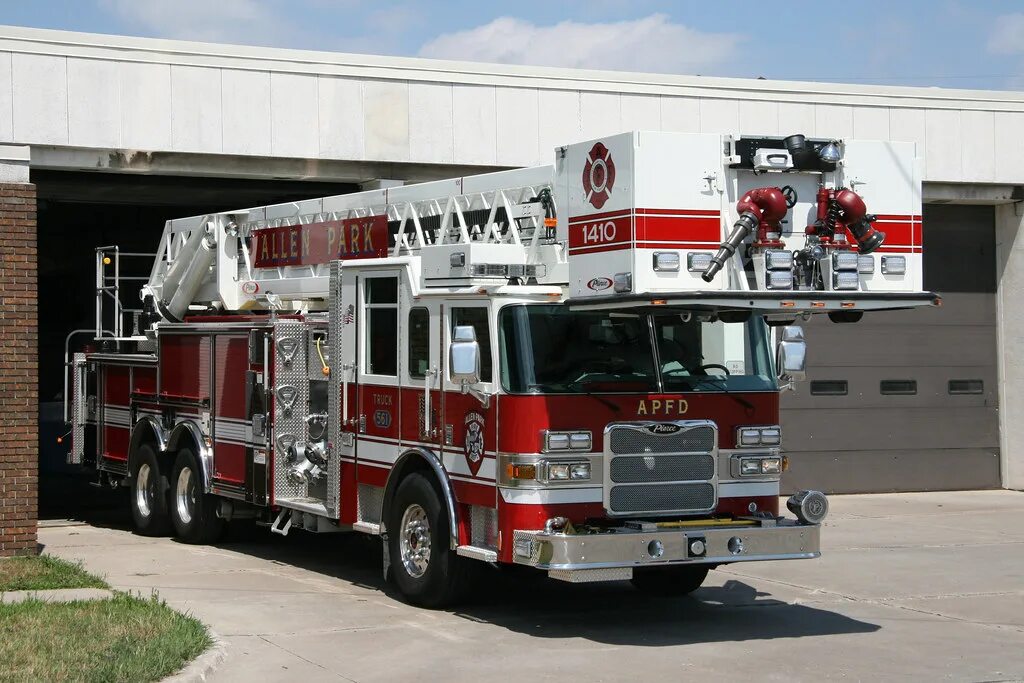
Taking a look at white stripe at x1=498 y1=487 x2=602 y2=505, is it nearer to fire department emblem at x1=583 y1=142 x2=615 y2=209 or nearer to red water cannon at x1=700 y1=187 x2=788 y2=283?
red water cannon at x1=700 y1=187 x2=788 y2=283

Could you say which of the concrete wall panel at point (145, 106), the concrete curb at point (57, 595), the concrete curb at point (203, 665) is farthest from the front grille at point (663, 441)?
the concrete wall panel at point (145, 106)

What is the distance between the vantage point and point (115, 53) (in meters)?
14.6

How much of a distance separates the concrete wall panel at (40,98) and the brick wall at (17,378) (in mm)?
1785

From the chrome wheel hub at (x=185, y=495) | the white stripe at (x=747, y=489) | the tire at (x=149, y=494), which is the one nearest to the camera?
the white stripe at (x=747, y=489)

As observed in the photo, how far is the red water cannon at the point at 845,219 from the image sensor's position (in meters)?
9.24

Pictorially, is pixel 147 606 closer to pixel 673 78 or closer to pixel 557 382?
pixel 557 382

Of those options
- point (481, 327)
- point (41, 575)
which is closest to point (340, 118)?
point (41, 575)

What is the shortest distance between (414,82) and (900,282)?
306 inches

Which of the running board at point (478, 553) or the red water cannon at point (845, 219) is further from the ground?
the red water cannon at point (845, 219)

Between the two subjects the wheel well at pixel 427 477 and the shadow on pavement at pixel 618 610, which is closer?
the shadow on pavement at pixel 618 610

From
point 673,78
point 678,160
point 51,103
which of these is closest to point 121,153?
point 51,103

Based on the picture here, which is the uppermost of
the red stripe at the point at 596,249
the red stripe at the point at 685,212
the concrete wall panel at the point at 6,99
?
the concrete wall panel at the point at 6,99

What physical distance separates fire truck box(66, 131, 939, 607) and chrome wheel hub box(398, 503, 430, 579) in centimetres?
2

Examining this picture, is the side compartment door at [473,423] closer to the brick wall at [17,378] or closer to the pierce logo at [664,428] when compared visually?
the pierce logo at [664,428]
